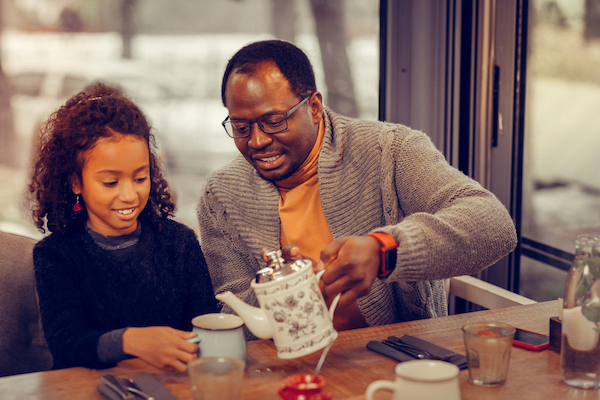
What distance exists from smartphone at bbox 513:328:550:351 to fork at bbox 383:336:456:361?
17 centimetres

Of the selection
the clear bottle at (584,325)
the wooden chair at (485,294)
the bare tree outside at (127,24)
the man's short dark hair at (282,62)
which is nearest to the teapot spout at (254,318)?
the clear bottle at (584,325)

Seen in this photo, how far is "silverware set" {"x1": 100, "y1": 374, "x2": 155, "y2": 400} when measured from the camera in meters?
0.94

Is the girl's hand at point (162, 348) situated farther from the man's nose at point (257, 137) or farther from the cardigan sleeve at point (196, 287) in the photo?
the man's nose at point (257, 137)

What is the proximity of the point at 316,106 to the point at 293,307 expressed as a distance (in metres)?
0.88

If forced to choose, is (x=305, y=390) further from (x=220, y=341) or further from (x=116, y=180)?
(x=116, y=180)

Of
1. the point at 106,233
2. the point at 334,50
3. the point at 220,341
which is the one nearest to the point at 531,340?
the point at 220,341

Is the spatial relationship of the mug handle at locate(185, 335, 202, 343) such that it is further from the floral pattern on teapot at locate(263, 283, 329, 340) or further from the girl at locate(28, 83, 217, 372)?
the girl at locate(28, 83, 217, 372)

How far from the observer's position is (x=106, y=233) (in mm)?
1404

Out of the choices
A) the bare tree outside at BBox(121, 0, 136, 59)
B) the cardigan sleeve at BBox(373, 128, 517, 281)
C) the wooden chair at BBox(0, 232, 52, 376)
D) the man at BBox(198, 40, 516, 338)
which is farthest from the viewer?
the bare tree outside at BBox(121, 0, 136, 59)

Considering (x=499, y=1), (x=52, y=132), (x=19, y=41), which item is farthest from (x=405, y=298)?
(x=19, y=41)

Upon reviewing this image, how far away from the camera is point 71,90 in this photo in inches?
97.3

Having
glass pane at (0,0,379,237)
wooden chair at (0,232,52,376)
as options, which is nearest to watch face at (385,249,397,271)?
wooden chair at (0,232,52,376)

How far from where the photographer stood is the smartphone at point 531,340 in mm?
1165

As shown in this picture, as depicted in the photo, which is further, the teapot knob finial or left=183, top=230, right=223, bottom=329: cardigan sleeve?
left=183, top=230, right=223, bottom=329: cardigan sleeve
